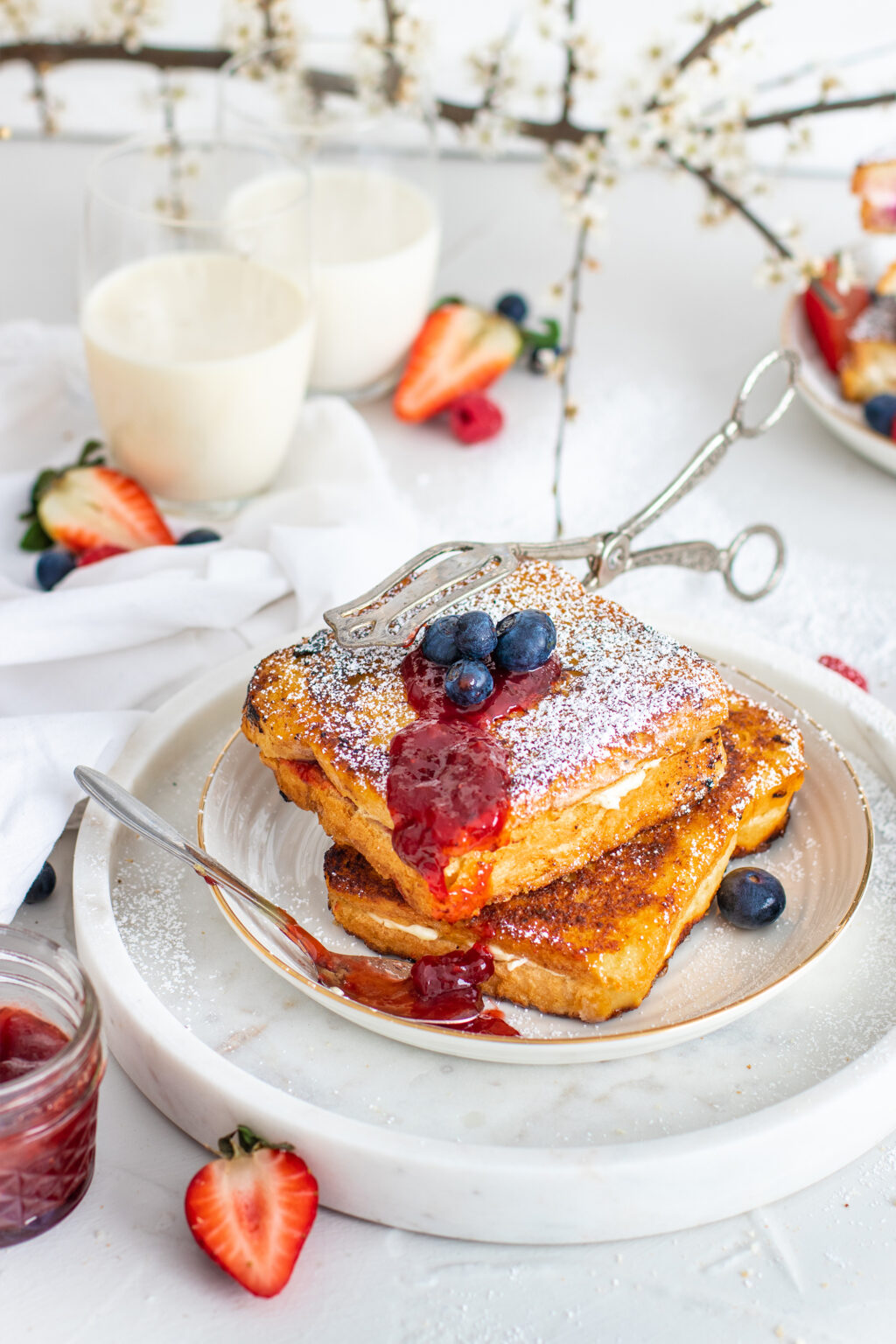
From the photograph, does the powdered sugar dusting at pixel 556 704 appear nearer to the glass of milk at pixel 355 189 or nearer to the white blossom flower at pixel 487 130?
the glass of milk at pixel 355 189

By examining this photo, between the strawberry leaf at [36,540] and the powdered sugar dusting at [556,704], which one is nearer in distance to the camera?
the powdered sugar dusting at [556,704]

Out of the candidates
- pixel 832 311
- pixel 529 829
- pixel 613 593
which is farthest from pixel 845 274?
pixel 529 829

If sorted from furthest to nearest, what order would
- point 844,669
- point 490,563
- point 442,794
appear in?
point 844,669 → point 490,563 → point 442,794

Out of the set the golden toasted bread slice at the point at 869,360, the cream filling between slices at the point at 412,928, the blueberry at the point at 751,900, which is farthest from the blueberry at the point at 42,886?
the golden toasted bread slice at the point at 869,360

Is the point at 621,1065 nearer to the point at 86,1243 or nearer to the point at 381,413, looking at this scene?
the point at 86,1243

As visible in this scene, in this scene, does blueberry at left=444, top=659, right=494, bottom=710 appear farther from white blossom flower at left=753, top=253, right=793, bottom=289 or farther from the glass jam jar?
white blossom flower at left=753, top=253, right=793, bottom=289

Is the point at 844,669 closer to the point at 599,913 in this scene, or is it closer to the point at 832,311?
the point at 599,913
